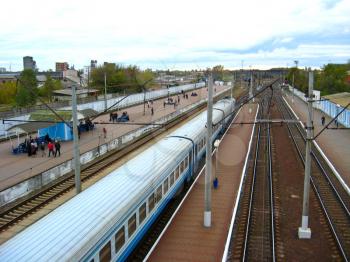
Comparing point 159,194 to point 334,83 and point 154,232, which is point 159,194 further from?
point 334,83

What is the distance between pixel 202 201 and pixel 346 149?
58.2ft

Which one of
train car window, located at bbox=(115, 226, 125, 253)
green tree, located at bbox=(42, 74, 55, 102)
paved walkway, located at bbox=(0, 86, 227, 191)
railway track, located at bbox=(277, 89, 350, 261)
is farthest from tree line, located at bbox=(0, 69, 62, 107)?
train car window, located at bbox=(115, 226, 125, 253)

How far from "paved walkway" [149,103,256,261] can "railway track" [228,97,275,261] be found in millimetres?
530

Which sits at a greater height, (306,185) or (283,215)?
(306,185)

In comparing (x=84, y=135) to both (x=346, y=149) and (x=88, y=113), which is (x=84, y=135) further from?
(x=346, y=149)

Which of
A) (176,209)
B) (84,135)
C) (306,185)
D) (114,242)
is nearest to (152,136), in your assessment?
(84,135)

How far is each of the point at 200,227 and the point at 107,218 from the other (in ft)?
20.0

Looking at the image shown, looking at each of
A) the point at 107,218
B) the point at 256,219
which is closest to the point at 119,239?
the point at 107,218

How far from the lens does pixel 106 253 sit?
1009 cm

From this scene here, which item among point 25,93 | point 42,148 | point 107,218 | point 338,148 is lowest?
point 338,148

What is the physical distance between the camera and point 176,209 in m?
17.3

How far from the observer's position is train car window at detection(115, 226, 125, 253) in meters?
10.8

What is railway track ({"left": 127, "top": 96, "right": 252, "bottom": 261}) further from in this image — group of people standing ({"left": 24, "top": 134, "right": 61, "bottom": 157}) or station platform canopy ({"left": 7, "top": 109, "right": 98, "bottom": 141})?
station platform canopy ({"left": 7, "top": 109, "right": 98, "bottom": 141})

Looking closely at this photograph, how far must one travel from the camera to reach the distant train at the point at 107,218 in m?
8.55
